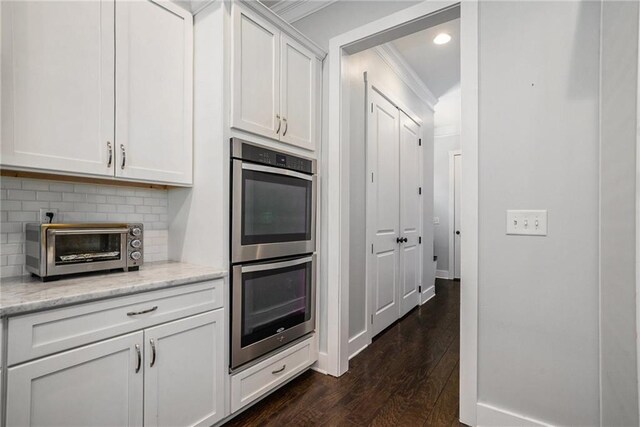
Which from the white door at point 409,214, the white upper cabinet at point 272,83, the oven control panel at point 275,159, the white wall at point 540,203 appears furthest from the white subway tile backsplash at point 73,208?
the white door at point 409,214

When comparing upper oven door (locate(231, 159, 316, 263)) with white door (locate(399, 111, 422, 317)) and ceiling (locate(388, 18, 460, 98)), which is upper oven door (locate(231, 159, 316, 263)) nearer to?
white door (locate(399, 111, 422, 317))

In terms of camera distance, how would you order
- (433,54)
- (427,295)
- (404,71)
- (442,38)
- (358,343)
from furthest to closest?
1. (427,295)
2. (404,71)
3. (433,54)
4. (442,38)
5. (358,343)

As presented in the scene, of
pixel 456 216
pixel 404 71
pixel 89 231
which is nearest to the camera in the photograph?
pixel 89 231

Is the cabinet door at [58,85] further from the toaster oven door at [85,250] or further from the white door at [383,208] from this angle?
the white door at [383,208]

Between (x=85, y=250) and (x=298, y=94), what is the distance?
1568 millimetres

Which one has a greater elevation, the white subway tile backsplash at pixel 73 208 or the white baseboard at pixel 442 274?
the white subway tile backsplash at pixel 73 208

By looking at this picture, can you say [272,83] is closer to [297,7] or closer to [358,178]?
[297,7]

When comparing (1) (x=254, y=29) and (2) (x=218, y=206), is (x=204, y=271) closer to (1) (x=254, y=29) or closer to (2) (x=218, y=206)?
(2) (x=218, y=206)

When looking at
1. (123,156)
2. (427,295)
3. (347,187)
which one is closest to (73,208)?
(123,156)

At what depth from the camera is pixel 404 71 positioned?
142 inches

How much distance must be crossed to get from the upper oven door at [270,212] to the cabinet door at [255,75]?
276 mm

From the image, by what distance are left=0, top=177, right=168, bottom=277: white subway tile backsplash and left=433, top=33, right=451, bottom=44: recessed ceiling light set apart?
2.81 metres

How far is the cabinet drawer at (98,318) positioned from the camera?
1.08 metres

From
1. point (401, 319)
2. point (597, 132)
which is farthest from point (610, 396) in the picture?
point (401, 319)
